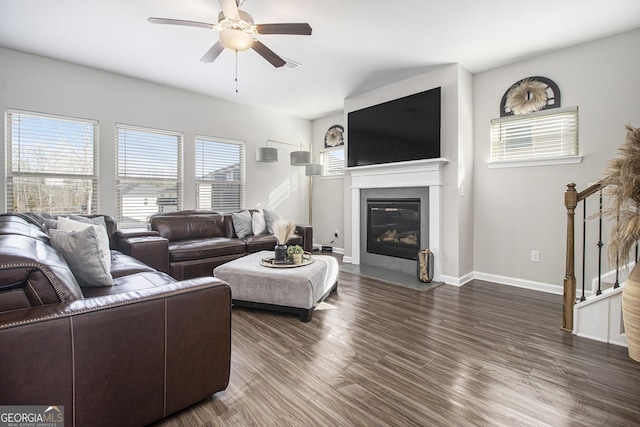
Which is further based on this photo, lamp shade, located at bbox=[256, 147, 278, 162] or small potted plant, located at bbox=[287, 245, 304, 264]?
lamp shade, located at bbox=[256, 147, 278, 162]

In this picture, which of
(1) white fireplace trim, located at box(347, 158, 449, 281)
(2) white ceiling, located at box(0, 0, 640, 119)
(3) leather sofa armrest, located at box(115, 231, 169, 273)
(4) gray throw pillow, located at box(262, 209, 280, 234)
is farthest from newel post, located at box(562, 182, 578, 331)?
(3) leather sofa armrest, located at box(115, 231, 169, 273)

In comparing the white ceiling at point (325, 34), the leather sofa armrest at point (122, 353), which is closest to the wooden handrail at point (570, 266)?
the white ceiling at point (325, 34)

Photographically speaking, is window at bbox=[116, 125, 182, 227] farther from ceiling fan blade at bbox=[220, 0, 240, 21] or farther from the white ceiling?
ceiling fan blade at bbox=[220, 0, 240, 21]

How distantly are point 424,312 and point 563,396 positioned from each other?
1.30 m

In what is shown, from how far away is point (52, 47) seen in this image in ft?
11.1

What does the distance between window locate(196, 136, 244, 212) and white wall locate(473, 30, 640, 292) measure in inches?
151

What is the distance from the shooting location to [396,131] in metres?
4.32

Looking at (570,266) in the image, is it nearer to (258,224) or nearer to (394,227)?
(394,227)

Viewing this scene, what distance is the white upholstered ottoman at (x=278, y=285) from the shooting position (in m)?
2.68

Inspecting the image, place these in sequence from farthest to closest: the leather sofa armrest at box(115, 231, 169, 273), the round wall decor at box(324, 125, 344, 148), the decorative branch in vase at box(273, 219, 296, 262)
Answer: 1. the round wall decor at box(324, 125, 344, 148)
2. the leather sofa armrest at box(115, 231, 169, 273)
3. the decorative branch in vase at box(273, 219, 296, 262)

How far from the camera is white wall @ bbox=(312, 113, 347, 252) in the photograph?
5.99 metres

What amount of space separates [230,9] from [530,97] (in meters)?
3.45

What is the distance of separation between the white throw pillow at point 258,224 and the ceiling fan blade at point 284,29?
2790 millimetres

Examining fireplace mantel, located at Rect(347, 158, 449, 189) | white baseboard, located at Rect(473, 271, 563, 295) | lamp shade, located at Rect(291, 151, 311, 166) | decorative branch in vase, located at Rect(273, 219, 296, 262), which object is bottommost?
white baseboard, located at Rect(473, 271, 563, 295)
